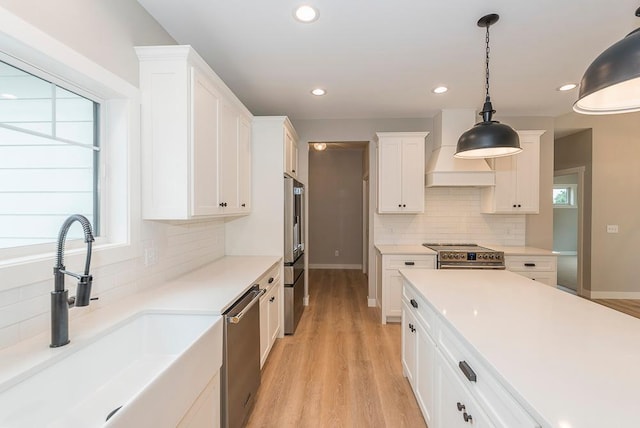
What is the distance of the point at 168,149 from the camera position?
1.85 meters

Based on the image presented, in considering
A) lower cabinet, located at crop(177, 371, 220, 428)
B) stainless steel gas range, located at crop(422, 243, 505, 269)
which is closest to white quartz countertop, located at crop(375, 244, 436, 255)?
stainless steel gas range, located at crop(422, 243, 505, 269)

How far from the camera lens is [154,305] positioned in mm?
1585

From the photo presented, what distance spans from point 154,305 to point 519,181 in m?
4.15

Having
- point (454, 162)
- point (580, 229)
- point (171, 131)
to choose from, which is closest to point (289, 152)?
point (171, 131)

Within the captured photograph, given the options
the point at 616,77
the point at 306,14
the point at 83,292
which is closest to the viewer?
the point at 616,77

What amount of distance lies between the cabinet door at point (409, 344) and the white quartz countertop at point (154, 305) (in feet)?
3.77

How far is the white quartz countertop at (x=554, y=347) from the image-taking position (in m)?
0.74

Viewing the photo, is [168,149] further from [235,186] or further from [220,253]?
[220,253]

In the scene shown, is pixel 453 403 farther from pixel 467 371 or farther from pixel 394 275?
pixel 394 275

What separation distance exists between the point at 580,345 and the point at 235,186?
244cm

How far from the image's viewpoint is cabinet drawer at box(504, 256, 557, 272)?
3.43 m

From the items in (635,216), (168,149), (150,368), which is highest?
(168,149)

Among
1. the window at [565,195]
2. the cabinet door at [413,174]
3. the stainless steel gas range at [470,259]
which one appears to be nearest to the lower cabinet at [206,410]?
the stainless steel gas range at [470,259]

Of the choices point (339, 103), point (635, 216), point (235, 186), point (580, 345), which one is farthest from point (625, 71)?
point (635, 216)
